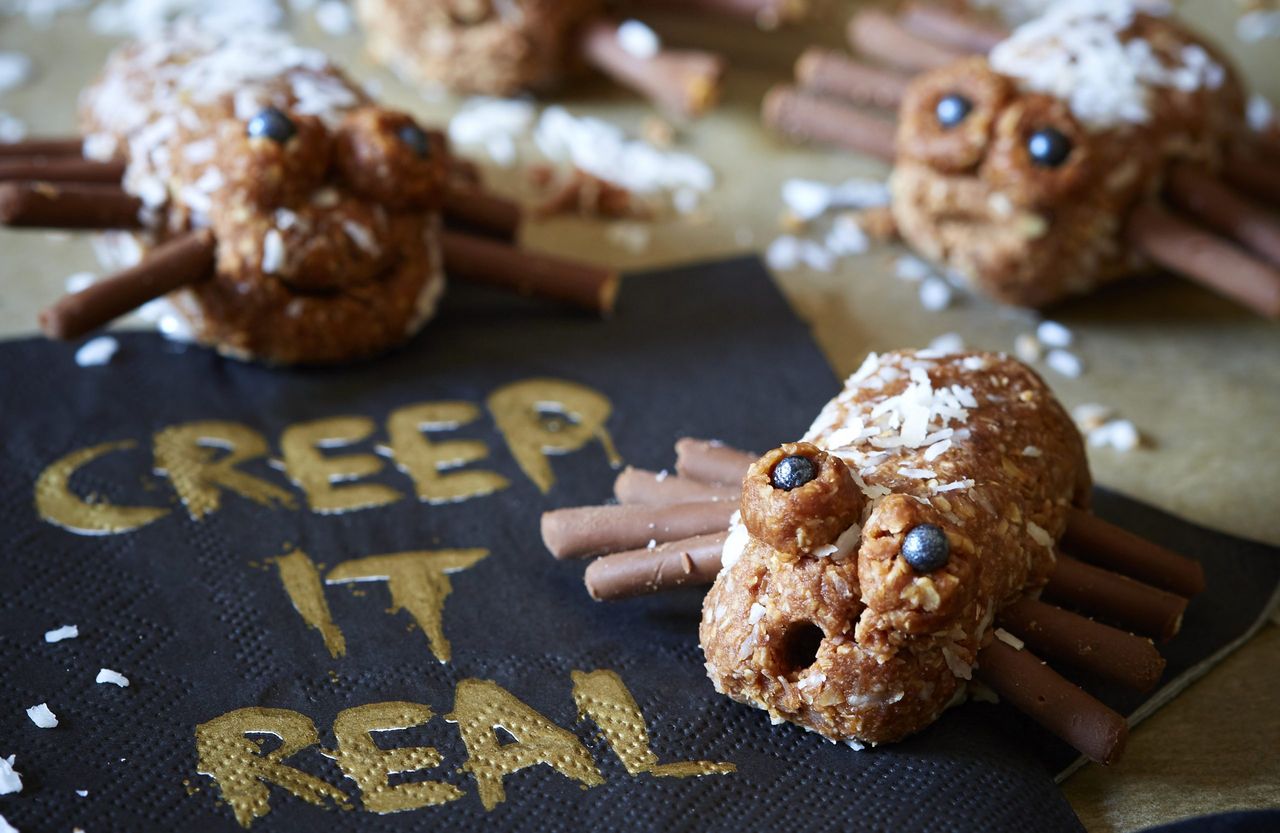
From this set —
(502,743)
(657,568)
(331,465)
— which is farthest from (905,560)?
(331,465)

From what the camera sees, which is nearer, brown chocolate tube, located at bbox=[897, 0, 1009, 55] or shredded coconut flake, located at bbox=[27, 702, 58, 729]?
shredded coconut flake, located at bbox=[27, 702, 58, 729]

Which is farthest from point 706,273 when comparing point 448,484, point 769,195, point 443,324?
point 448,484

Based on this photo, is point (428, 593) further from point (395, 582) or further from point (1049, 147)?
point (1049, 147)

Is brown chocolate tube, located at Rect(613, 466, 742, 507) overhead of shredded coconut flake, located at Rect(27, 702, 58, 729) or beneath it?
overhead

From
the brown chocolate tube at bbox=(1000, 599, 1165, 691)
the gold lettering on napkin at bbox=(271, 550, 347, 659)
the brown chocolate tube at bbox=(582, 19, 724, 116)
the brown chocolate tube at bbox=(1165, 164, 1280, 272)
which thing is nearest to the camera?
the brown chocolate tube at bbox=(1000, 599, 1165, 691)

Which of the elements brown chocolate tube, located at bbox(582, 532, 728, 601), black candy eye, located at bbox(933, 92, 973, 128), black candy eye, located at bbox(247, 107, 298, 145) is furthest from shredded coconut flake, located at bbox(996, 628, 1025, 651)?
black candy eye, located at bbox(247, 107, 298, 145)

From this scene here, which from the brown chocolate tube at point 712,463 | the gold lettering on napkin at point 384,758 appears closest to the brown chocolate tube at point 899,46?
the brown chocolate tube at point 712,463

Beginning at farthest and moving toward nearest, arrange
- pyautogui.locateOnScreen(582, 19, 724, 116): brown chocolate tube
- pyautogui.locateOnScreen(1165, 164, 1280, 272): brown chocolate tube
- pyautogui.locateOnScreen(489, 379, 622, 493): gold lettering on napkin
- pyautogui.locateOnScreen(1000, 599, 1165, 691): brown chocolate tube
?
pyautogui.locateOnScreen(582, 19, 724, 116): brown chocolate tube → pyautogui.locateOnScreen(1165, 164, 1280, 272): brown chocolate tube → pyautogui.locateOnScreen(489, 379, 622, 493): gold lettering on napkin → pyautogui.locateOnScreen(1000, 599, 1165, 691): brown chocolate tube

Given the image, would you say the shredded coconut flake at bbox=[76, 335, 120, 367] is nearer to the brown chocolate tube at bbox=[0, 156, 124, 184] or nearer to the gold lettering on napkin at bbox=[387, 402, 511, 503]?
the brown chocolate tube at bbox=[0, 156, 124, 184]
